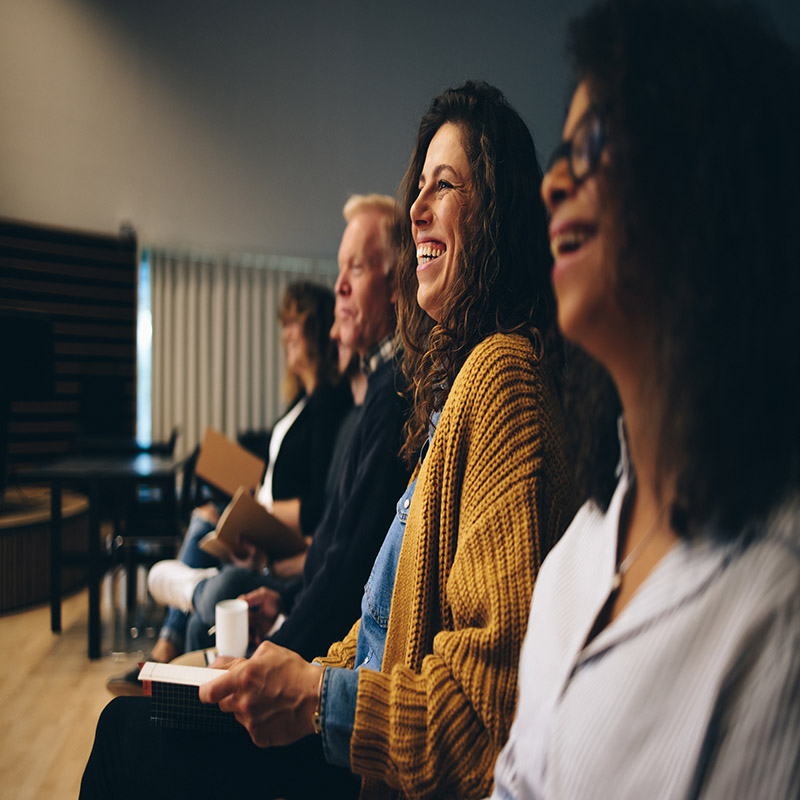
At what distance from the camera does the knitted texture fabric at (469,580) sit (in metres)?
0.79

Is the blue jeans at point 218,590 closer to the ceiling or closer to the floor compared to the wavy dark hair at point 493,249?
closer to the floor

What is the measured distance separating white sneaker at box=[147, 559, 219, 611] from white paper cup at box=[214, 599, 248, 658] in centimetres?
70

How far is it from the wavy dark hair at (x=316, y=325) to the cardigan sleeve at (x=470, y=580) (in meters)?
1.90

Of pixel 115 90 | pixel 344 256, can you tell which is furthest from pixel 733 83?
pixel 115 90

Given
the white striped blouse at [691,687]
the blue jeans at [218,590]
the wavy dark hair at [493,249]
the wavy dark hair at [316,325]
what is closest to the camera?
the white striped blouse at [691,687]

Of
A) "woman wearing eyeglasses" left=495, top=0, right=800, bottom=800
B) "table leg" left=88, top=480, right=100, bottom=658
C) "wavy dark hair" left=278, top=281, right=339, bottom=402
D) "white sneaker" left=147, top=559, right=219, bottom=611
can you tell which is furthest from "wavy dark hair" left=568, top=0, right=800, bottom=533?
"table leg" left=88, top=480, right=100, bottom=658

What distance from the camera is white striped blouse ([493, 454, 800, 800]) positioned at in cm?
47

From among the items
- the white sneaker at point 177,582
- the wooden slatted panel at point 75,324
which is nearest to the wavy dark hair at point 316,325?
the white sneaker at point 177,582

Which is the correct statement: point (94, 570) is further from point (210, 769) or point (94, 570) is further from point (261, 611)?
point (210, 769)

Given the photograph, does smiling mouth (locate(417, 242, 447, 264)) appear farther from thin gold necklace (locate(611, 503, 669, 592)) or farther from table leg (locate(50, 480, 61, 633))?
table leg (locate(50, 480, 61, 633))

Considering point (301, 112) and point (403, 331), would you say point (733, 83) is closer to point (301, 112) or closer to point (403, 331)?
point (403, 331)

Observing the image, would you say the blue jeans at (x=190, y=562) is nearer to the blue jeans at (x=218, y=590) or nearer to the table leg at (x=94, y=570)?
the blue jeans at (x=218, y=590)

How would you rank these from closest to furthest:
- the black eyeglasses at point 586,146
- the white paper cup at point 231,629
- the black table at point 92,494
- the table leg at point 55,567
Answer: the black eyeglasses at point 586,146 → the white paper cup at point 231,629 → the black table at point 92,494 → the table leg at point 55,567

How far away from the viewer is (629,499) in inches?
26.8
